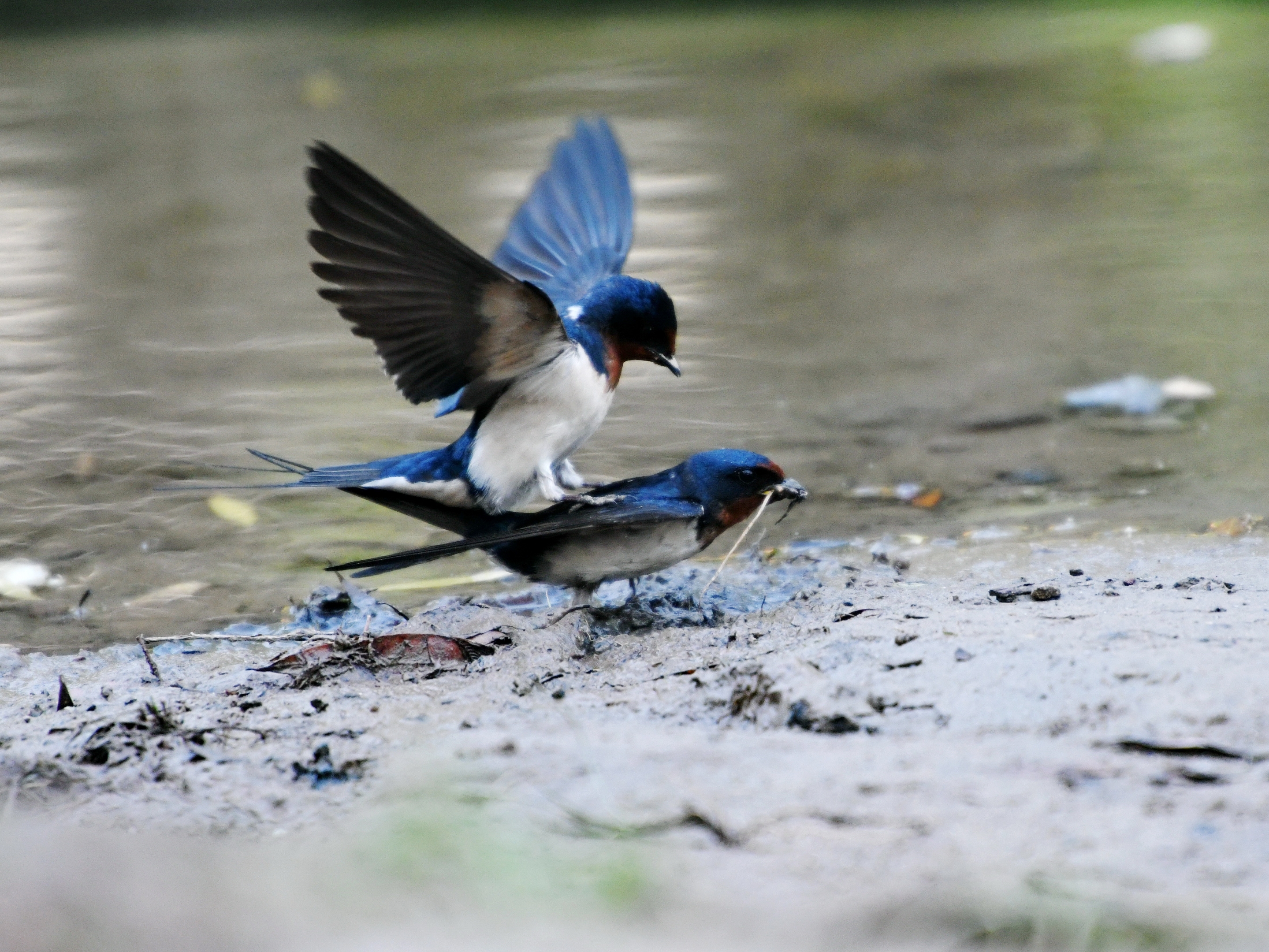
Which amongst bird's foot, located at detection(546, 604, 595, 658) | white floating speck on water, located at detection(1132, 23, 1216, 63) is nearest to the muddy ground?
bird's foot, located at detection(546, 604, 595, 658)

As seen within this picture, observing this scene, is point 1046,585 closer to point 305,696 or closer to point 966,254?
point 305,696

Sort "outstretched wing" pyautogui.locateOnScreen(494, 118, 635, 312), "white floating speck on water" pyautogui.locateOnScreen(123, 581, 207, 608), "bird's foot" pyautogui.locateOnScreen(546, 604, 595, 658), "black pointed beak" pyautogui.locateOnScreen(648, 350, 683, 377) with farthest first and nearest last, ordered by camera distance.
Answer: "outstretched wing" pyautogui.locateOnScreen(494, 118, 635, 312)
"white floating speck on water" pyautogui.locateOnScreen(123, 581, 207, 608)
"black pointed beak" pyautogui.locateOnScreen(648, 350, 683, 377)
"bird's foot" pyautogui.locateOnScreen(546, 604, 595, 658)

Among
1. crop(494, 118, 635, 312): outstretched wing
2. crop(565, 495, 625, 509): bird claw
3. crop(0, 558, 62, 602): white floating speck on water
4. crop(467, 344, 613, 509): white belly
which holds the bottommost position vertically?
crop(0, 558, 62, 602): white floating speck on water

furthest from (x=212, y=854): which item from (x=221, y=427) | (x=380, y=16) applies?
(x=380, y=16)

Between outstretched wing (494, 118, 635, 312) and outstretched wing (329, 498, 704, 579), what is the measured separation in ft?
3.52

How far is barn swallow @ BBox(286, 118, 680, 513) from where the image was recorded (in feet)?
9.91

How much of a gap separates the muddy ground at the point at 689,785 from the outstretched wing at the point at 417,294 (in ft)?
1.88

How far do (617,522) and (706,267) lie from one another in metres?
3.85

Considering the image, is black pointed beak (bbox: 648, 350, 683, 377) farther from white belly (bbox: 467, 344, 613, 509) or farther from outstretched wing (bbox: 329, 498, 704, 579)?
outstretched wing (bbox: 329, 498, 704, 579)

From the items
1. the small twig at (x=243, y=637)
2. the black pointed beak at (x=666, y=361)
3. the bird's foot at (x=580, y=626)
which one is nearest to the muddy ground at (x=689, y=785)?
the bird's foot at (x=580, y=626)

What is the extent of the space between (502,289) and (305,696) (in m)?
0.94

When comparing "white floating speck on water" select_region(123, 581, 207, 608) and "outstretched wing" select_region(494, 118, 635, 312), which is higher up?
"outstretched wing" select_region(494, 118, 635, 312)

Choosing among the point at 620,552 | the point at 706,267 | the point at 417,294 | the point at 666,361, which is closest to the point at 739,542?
the point at 620,552

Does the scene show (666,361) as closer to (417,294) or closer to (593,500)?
(593,500)
